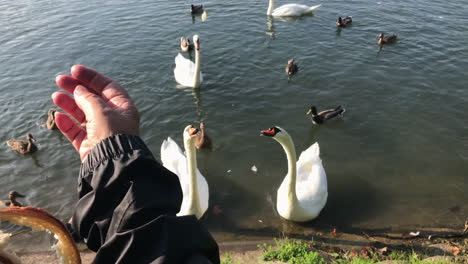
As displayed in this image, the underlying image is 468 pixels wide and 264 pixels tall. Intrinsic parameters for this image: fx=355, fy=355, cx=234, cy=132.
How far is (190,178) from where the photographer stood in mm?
7383

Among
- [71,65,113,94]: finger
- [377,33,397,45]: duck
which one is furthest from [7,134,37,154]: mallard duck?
[377,33,397,45]: duck

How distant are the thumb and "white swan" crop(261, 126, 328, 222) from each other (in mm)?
4297

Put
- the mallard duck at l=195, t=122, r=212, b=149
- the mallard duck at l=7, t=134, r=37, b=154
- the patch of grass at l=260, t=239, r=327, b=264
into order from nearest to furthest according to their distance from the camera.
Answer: the patch of grass at l=260, t=239, r=327, b=264
the mallard duck at l=195, t=122, r=212, b=149
the mallard duck at l=7, t=134, r=37, b=154

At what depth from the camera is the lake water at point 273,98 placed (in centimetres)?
848

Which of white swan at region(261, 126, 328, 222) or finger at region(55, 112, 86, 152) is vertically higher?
finger at region(55, 112, 86, 152)

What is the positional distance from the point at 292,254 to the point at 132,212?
4682 mm

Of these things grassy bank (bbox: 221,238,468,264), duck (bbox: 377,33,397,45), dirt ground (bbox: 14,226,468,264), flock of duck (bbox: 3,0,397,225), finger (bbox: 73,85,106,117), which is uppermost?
finger (bbox: 73,85,106,117)

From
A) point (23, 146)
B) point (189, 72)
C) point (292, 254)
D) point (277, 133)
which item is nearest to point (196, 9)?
point (189, 72)

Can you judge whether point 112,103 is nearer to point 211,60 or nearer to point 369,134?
point 369,134

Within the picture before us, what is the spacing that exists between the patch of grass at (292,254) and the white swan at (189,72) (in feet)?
24.1

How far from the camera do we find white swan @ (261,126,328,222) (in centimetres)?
730

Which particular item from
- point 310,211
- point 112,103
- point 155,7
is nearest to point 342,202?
point 310,211

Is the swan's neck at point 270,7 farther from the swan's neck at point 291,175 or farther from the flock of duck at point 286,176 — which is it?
the swan's neck at point 291,175

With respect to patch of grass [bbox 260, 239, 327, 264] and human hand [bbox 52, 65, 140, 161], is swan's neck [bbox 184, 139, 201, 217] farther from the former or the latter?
human hand [bbox 52, 65, 140, 161]
